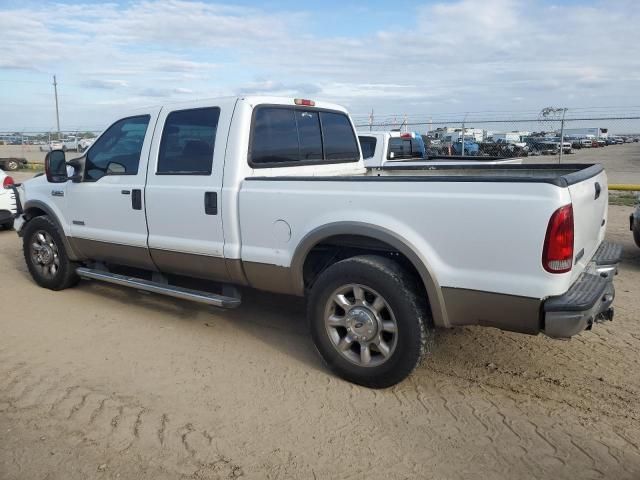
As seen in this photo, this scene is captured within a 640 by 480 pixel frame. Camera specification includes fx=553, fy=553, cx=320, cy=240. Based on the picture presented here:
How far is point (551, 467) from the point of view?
291cm

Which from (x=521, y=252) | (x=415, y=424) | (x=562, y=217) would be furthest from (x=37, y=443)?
(x=562, y=217)

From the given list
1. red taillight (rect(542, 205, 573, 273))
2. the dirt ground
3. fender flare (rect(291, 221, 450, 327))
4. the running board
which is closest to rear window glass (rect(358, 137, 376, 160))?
the dirt ground

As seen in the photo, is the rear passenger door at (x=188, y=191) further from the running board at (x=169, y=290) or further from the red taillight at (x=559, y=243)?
the red taillight at (x=559, y=243)

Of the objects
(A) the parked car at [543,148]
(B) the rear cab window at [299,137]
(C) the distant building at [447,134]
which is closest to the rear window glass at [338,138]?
(B) the rear cab window at [299,137]

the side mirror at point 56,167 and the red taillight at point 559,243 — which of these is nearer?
the red taillight at point 559,243

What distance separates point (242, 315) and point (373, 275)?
82.7 inches

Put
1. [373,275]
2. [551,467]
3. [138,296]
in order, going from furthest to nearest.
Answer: [138,296] < [373,275] < [551,467]

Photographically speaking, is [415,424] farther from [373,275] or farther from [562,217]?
[562,217]

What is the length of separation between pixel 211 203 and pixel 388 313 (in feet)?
5.50

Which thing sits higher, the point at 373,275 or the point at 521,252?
the point at 521,252

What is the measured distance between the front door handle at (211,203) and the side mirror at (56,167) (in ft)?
6.72

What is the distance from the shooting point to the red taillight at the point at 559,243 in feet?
9.80

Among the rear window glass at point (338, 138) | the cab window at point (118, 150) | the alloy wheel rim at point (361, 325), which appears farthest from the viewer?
the rear window glass at point (338, 138)

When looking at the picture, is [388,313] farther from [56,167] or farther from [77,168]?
[56,167]
